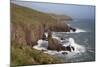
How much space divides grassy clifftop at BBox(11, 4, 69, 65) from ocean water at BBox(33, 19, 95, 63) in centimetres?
10

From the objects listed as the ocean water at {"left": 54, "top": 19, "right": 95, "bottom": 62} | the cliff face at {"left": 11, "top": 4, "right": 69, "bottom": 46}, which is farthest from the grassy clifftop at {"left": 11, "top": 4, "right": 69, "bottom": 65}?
the ocean water at {"left": 54, "top": 19, "right": 95, "bottom": 62}

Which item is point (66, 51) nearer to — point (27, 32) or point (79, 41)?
point (79, 41)

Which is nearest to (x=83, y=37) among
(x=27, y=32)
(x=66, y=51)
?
(x=66, y=51)

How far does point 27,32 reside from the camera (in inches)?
99.7

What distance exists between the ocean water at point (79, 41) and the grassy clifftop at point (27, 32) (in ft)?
0.31

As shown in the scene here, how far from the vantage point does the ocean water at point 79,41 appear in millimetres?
2674

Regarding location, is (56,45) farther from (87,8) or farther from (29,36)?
(87,8)

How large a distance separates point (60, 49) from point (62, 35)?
0.63 feet

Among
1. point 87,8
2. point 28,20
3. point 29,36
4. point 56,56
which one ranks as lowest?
point 56,56

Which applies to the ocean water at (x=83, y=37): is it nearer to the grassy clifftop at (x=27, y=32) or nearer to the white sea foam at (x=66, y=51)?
the white sea foam at (x=66, y=51)

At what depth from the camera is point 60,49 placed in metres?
2.67

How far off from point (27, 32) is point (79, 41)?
29.7 inches
